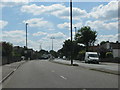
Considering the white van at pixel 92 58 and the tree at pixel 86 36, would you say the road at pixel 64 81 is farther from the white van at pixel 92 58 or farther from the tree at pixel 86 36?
the tree at pixel 86 36

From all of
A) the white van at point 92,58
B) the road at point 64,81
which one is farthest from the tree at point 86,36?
the road at point 64,81

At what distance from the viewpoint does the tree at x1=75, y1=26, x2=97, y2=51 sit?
325ft

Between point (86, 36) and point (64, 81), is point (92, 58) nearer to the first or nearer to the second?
point (64, 81)

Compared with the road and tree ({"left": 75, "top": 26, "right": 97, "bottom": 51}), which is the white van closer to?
the road

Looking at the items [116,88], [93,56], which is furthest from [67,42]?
[116,88]

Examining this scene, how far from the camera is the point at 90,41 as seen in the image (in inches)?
3947

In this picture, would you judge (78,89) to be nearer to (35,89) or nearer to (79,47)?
(35,89)

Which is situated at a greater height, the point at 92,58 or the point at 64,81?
the point at 92,58

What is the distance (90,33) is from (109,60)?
112 ft

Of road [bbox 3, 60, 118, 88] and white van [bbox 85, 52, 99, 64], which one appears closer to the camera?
road [bbox 3, 60, 118, 88]

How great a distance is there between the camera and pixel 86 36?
325 feet

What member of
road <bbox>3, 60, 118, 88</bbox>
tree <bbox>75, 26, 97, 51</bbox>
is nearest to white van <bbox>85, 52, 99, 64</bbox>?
road <bbox>3, 60, 118, 88</bbox>

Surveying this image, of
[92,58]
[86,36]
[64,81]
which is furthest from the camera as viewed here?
[86,36]

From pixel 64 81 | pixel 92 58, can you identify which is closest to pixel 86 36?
pixel 92 58
